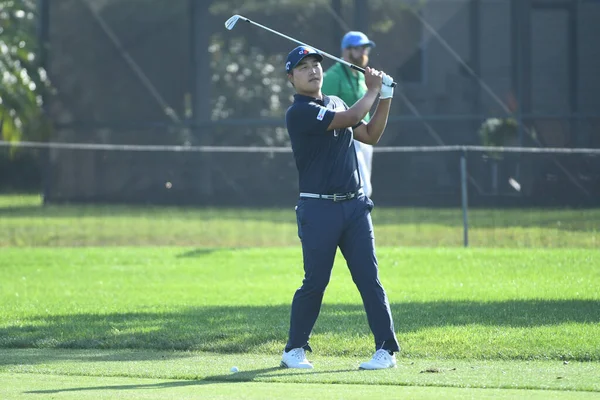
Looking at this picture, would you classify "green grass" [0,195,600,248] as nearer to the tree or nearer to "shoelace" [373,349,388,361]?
the tree

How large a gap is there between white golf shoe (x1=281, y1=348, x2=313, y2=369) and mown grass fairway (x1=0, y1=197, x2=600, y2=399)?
10 centimetres

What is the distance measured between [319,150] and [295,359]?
1342 mm

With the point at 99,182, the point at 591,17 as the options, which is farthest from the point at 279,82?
the point at 591,17

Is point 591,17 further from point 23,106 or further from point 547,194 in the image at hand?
point 23,106

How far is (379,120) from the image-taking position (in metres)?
7.54

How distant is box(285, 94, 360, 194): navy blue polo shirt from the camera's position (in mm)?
7336

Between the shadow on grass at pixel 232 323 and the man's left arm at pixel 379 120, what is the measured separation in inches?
67.7

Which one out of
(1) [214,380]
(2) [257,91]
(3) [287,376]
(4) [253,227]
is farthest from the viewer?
(2) [257,91]

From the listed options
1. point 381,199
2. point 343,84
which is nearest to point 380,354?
point 343,84

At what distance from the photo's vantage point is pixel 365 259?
7453 millimetres

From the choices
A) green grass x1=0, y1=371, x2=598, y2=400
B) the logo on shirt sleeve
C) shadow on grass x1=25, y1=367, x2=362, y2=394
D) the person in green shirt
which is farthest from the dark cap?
the person in green shirt

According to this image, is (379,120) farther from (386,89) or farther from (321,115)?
(321,115)

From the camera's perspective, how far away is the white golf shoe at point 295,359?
7.46m

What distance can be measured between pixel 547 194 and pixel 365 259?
1053 centimetres
